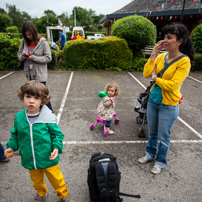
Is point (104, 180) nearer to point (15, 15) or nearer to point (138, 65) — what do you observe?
point (138, 65)

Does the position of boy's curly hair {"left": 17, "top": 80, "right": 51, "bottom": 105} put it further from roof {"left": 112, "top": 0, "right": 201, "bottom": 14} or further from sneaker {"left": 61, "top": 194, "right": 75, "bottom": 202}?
roof {"left": 112, "top": 0, "right": 201, "bottom": 14}

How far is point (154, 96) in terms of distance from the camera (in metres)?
2.44

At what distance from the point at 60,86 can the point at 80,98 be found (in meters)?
1.68

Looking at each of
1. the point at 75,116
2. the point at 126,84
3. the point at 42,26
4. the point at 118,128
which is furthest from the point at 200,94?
the point at 42,26

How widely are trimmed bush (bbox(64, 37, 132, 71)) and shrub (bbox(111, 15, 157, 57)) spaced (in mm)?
490

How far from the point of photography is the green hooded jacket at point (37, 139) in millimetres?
1713

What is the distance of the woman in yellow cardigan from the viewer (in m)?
2.12

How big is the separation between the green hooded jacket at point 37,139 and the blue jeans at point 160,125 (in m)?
1.49

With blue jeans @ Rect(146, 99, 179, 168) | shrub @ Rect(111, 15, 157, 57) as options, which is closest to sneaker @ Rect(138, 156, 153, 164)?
blue jeans @ Rect(146, 99, 179, 168)

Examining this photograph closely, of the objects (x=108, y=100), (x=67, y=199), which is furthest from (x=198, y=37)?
(x=67, y=199)

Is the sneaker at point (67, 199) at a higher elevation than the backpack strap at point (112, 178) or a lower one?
lower

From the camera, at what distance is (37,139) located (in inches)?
68.0

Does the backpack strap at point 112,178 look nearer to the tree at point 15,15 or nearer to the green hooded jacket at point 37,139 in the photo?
the green hooded jacket at point 37,139

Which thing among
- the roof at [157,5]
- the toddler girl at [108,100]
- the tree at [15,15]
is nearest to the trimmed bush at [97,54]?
the toddler girl at [108,100]
